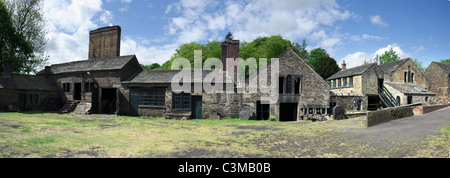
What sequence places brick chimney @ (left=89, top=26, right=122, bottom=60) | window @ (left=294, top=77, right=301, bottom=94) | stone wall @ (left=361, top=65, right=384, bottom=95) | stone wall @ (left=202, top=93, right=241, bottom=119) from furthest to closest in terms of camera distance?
brick chimney @ (left=89, top=26, right=122, bottom=60) < stone wall @ (left=361, top=65, right=384, bottom=95) < window @ (left=294, top=77, right=301, bottom=94) < stone wall @ (left=202, top=93, right=241, bottom=119)

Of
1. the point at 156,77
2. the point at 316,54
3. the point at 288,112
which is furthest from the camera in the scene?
the point at 316,54

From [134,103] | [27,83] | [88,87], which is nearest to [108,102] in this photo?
[88,87]

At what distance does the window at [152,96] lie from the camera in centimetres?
1988

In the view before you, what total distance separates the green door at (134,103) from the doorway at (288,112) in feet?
45.9

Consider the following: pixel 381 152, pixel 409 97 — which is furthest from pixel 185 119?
pixel 409 97

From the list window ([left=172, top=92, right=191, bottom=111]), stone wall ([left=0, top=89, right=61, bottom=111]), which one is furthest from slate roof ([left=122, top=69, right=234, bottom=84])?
stone wall ([left=0, top=89, right=61, bottom=111])

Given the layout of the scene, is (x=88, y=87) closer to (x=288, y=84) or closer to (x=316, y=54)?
(x=288, y=84)

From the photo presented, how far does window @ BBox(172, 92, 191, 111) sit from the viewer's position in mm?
19156

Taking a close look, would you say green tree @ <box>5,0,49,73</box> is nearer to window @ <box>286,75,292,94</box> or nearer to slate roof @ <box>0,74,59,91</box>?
slate roof @ <box>0,74,59,91</box>

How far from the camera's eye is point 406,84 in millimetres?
30312

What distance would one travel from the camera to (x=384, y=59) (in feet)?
187

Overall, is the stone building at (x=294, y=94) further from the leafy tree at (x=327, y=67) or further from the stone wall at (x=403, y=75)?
the leafy tree at (x=327, y=67)

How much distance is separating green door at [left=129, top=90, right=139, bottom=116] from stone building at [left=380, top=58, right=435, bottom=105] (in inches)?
1173

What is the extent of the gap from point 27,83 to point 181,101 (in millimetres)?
17863
